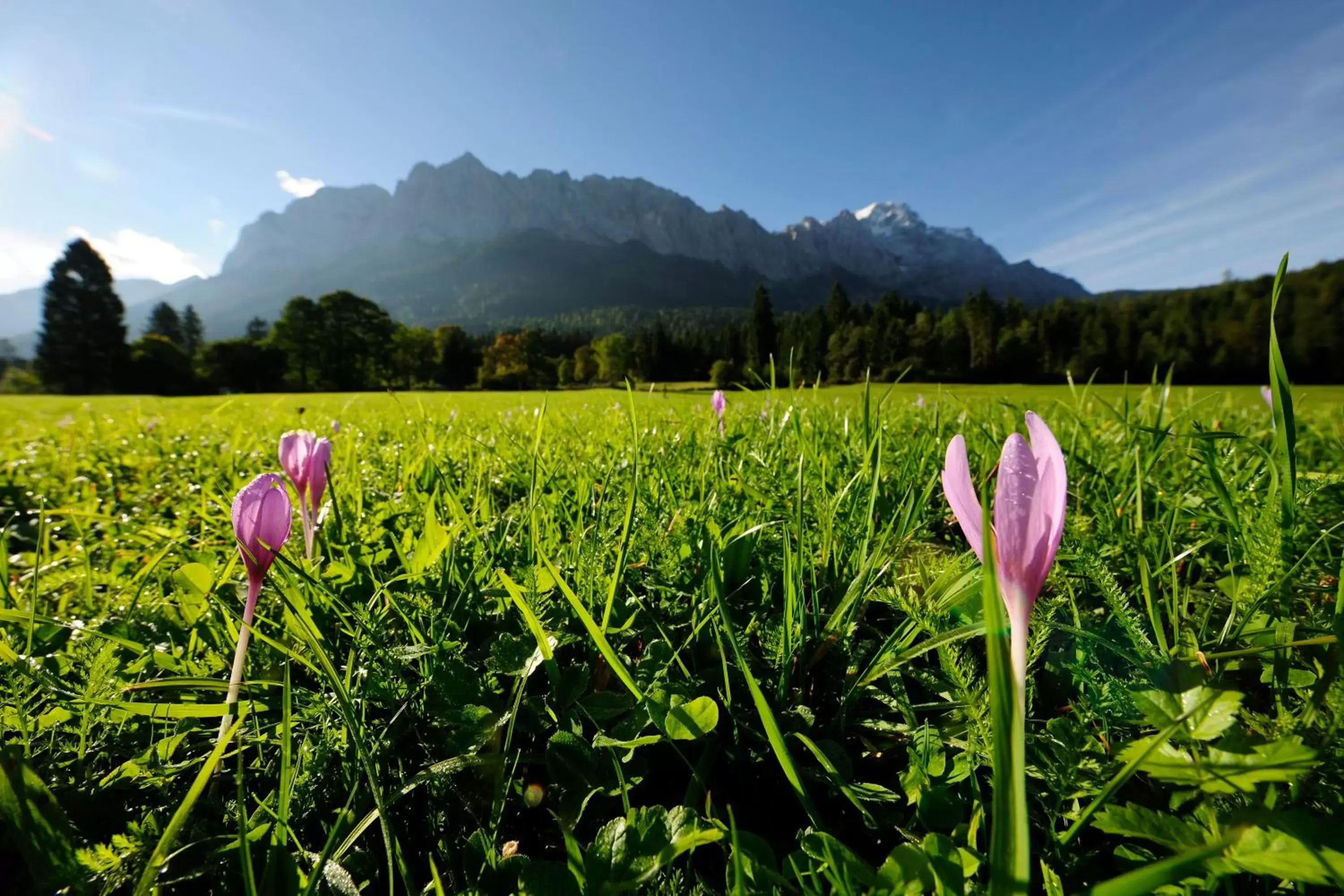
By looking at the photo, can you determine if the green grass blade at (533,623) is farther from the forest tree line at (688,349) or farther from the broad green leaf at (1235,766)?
the forest tree line at (688,349)

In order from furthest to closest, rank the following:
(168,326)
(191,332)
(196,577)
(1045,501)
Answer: (191,332)
(168,326)
(196,577)
(1045,501)

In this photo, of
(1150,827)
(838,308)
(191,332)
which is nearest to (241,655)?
(1150,827)

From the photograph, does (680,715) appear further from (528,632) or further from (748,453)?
(748,453)

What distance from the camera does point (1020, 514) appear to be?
634mm

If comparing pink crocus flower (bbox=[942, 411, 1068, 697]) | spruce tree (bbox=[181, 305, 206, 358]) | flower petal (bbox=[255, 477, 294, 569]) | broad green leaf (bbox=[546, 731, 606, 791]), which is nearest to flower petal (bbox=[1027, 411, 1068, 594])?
pink crocus flower (bbox=[942, 411, 1068, 697])

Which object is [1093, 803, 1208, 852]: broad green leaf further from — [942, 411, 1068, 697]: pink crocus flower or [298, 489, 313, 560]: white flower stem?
[298, 489, 313, 560]: white flower stem

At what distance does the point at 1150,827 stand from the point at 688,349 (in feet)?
235

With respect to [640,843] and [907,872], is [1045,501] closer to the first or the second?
[907,872]

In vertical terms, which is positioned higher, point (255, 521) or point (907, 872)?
point (255, 521)

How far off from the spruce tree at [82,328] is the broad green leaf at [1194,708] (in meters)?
67.5

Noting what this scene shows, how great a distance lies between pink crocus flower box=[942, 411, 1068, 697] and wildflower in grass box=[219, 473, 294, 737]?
1.03m

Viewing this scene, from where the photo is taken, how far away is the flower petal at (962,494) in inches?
24.8

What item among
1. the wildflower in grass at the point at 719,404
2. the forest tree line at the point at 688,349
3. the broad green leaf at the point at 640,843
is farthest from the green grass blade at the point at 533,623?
the forest tree line at the point at 688,349

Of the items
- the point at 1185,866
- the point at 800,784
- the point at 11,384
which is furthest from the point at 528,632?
the point at 11,384
